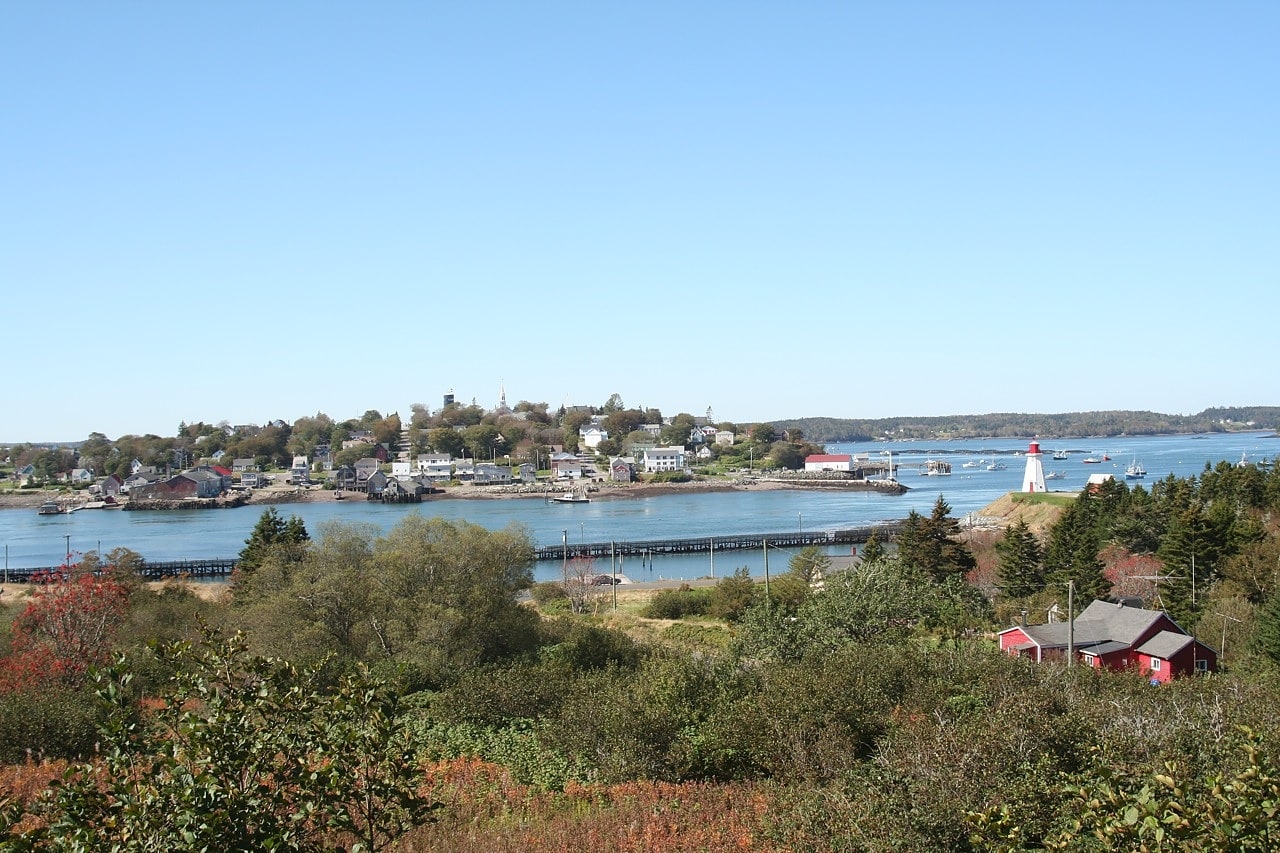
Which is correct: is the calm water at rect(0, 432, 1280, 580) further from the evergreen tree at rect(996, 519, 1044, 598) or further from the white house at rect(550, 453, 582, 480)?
the evergreen tree at rect(996, 519, 1044, 598)

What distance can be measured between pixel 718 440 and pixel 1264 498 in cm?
7714

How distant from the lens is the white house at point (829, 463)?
7681cm

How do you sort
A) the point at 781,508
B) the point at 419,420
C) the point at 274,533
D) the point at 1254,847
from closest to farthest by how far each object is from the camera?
1. the point at 1254,847
2. the point at 274,533
3. the point at 781,508
4. the point at 419,420

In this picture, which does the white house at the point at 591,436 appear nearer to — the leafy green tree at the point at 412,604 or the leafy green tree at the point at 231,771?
the leafy green tree at the point at 412,604

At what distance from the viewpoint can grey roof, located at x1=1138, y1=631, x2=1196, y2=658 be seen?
13.3m

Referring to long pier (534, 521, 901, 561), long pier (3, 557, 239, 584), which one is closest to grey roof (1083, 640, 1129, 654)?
long pier (534, 521, 901, 561)

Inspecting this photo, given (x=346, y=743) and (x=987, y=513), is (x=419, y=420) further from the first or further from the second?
(x=346, y=743)

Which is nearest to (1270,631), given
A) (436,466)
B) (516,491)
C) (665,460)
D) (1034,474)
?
(1034,474)

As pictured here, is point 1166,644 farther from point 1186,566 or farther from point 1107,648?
point 1186,566

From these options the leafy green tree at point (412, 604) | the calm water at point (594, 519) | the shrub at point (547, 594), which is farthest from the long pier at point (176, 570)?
the leafy green tree at point (412, 604)

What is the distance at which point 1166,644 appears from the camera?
44.2 ft

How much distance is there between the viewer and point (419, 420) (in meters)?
101

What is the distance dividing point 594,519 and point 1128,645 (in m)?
38.9

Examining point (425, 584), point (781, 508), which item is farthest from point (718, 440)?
point (425, 584)
